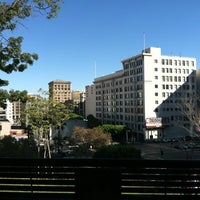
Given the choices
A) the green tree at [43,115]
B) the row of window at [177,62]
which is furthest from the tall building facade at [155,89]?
the green tree at [43,115]

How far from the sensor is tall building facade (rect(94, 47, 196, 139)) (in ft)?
317

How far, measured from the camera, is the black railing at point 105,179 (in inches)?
198

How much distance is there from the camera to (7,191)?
5262mm

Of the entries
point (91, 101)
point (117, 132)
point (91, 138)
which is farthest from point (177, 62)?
point (91, 101)

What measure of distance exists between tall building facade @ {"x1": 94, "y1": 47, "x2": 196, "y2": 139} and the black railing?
91047 millimetres

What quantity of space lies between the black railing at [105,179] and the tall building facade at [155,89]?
91047mm

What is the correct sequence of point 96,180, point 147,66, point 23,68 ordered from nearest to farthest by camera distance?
point 96,180 → point 23,68 → point 147,66

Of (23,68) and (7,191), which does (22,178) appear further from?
(23,68)

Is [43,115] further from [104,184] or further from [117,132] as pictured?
[117,132]

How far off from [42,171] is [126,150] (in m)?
32.8

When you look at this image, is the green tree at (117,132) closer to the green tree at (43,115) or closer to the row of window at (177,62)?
the row of window at (177,62)

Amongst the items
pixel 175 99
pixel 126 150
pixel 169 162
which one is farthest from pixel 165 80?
pixel 169 162

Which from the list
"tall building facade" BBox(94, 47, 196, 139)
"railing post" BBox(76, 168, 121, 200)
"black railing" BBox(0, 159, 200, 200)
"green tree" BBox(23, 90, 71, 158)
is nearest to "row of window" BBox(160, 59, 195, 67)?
"tall building facade" BBox(94, 47, 196, 139)

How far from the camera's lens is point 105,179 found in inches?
198
